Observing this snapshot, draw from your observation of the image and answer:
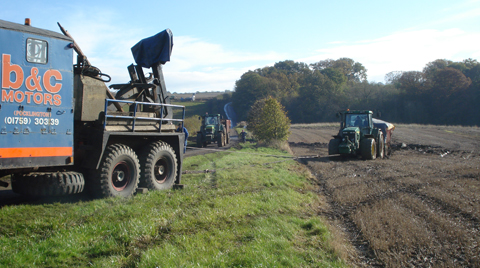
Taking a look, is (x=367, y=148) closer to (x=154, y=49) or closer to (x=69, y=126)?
(x=154, y=49)

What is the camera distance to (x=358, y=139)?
16875 mm

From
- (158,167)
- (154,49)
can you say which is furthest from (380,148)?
(154,49)

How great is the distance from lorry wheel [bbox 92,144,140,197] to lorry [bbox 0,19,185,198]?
0.06 feet

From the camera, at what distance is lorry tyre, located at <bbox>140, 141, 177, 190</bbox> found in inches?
314

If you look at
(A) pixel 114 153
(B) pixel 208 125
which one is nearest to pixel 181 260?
(A) pixel 114 153

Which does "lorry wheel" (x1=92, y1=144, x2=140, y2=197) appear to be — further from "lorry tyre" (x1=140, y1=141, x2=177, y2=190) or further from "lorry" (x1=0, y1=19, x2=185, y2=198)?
"lorry tyre" (x1=140, y1=141, x2=177, y2=190)

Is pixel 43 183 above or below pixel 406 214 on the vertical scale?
above

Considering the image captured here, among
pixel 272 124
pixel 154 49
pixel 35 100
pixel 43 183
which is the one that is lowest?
pixel 43 183

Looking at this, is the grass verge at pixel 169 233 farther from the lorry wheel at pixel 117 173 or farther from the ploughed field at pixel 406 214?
the ploughed field at pixel 406 214

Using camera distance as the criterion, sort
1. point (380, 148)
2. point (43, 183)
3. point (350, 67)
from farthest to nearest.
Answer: point (350, 67) < point (380, 148) < point (43, 183)

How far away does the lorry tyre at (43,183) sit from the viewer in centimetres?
584

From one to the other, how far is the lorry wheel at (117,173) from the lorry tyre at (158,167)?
362 mm

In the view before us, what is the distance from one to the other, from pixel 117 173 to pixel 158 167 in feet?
4.62

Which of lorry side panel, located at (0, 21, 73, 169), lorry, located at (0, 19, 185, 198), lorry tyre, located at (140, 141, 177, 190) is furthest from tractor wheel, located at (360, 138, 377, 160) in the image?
lorry side panel, located at (0, 21, 73, 169)
